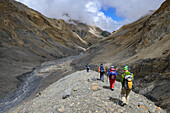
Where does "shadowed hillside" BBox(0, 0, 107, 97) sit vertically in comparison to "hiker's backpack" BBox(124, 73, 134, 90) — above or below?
above

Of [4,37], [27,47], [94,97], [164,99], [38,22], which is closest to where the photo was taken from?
[94,97]

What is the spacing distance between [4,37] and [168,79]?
4463 cm

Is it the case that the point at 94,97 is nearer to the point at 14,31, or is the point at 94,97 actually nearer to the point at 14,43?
the point at 14,43

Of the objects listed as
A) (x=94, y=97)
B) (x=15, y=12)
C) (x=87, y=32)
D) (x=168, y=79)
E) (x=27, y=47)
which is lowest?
(x=94, y=97)

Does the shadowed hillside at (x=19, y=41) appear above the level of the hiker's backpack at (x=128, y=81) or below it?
above

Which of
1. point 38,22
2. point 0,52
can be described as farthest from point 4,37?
point 38,22

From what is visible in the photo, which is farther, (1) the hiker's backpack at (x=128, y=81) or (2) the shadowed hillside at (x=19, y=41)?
(2) the shadowed hillside at (x=19, y=41)

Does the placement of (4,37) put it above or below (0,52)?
above

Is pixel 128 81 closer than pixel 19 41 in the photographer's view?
Yes

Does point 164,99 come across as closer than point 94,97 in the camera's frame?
No

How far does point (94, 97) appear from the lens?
5.67 meters

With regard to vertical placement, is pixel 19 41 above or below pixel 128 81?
above

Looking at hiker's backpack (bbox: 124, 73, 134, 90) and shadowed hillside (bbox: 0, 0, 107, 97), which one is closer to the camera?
hiker's backpack (bbox: 124, 73, 134, 90)

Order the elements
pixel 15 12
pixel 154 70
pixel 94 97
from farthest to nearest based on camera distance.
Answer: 1. pixel 15 12
2. pixel 154 70
3. pixel 94 97
